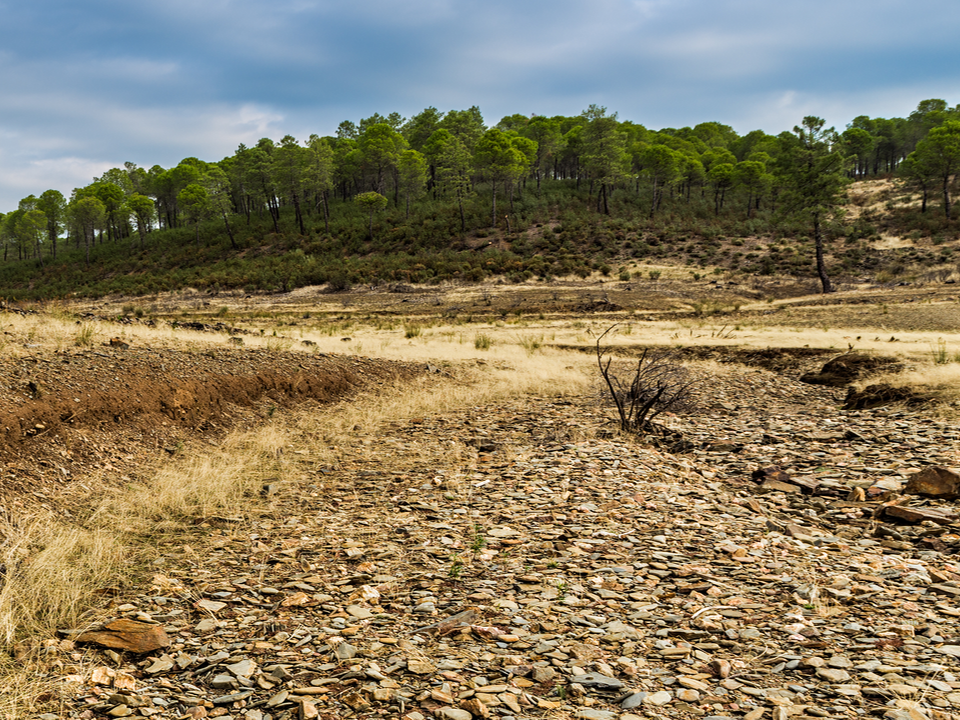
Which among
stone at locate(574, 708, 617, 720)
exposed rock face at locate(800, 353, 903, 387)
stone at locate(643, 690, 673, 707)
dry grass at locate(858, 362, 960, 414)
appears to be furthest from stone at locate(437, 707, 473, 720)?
exposed rock face at locate(800, 353, 903, 387)

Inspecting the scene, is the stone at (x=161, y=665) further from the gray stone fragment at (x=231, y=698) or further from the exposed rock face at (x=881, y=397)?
the exposed rock face at (x=881, y=397)

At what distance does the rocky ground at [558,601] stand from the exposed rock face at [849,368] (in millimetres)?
7027

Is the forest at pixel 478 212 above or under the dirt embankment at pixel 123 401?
above

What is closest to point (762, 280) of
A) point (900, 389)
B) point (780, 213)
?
point (780, 213)

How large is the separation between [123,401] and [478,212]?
61568mm

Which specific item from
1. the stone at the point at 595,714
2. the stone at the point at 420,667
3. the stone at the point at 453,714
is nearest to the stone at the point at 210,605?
the stone at the point at 420,667

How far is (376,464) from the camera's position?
9.72m

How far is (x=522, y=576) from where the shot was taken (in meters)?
5.50

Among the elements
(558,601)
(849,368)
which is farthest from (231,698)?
(849,368)

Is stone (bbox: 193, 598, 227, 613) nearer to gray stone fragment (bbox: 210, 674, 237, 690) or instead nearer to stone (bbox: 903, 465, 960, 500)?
gray stone fragment (bbox: 210, 674, 237, 690)

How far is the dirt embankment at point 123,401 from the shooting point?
7.80 m

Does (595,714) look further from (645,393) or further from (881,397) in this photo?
(881,397)

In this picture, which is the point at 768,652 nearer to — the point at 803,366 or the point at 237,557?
the point at 237,557

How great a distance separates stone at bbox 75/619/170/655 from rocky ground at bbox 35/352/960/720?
2 cm
